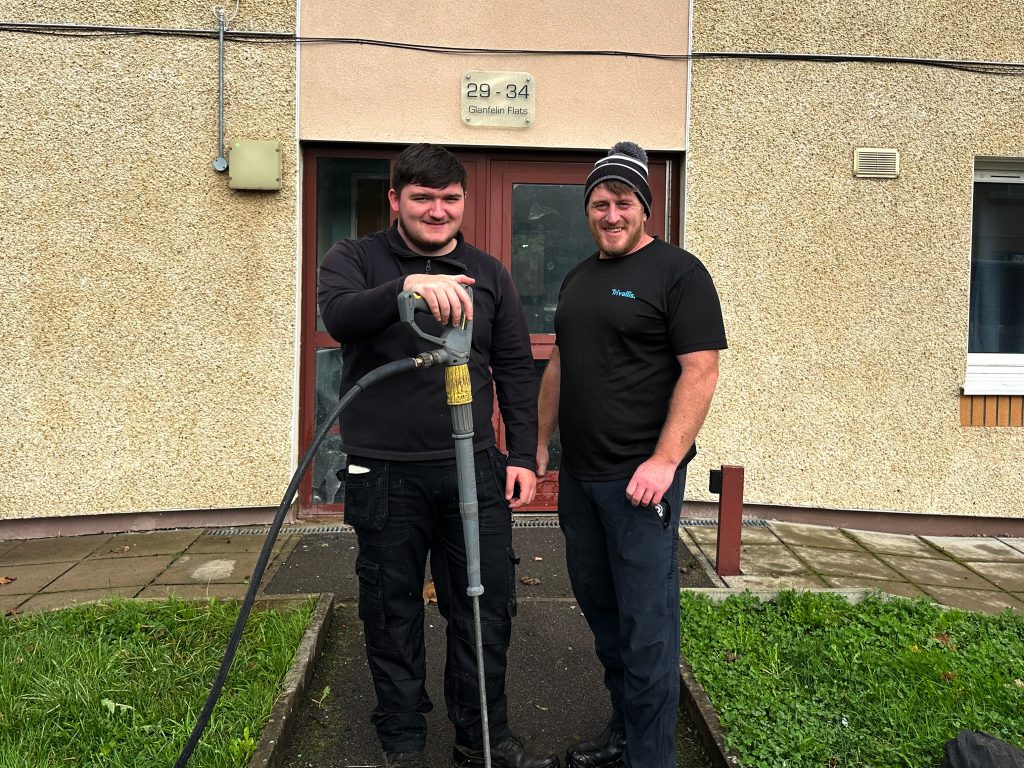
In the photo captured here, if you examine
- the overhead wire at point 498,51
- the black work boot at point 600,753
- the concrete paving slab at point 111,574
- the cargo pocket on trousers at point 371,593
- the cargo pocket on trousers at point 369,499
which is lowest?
the black work boot at point 600,753

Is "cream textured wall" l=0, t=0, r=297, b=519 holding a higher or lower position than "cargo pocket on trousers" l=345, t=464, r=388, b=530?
higher

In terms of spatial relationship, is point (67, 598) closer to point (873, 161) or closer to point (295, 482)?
Answer: point (295, 482)

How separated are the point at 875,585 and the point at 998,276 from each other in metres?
2.99

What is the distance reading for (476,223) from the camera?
5.35 m

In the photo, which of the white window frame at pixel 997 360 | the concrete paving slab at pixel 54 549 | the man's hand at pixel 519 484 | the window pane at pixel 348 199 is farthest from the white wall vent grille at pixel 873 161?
the concrete paving slab at pixel 54 549

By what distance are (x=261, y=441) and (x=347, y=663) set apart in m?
2.21

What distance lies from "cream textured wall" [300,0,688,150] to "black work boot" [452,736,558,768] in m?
3.85

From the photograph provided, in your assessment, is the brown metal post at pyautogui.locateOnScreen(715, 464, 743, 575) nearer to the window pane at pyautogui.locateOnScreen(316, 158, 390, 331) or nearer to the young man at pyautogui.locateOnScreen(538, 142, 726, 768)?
the young man at pyautogui.locateOnScreen(538, 142, 726, 768)

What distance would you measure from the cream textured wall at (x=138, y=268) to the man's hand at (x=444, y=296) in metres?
3.30

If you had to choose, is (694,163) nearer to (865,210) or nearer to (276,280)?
(865,210)

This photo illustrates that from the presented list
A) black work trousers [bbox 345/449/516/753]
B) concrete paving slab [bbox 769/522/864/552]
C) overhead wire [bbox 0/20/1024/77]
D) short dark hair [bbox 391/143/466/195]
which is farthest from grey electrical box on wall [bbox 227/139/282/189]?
concrete paving slab [bbox 769/522/864/552]

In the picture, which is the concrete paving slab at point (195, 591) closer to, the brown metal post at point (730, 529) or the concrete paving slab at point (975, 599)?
the brown metal post at point (730, 529)

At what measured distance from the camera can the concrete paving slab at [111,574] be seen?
4.06 m

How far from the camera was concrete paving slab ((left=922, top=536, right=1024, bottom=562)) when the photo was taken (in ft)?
16.0
